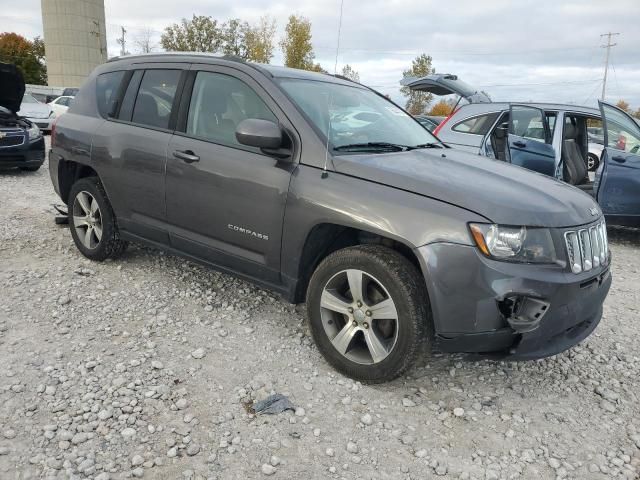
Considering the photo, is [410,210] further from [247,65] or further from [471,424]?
[247,65]

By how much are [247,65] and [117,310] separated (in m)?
2.00

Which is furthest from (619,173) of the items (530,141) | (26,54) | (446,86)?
(26,54)

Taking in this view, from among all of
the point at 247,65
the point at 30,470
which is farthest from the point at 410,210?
the point at 30,470

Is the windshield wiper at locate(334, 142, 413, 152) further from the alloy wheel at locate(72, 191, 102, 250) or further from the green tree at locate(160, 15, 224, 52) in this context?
the green tree at locate(160, 15, 224, 52)

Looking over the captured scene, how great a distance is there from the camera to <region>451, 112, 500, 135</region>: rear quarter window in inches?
277

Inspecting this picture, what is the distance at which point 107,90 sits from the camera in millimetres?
4285

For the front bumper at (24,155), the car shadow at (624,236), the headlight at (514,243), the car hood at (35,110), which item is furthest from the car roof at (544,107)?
the car hood at (35,110)

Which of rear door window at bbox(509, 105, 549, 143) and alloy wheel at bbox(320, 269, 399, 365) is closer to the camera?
alloy wheel at bbox(320, 269, 399, 365)

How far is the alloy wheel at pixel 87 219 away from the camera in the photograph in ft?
14.4

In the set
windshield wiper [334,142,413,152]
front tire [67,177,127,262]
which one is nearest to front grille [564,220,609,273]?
windshield wiper [334,142,413,152]

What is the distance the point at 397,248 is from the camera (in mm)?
2818

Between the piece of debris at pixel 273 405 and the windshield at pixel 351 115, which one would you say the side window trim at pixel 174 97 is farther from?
the piece of debris at pixel 273 405

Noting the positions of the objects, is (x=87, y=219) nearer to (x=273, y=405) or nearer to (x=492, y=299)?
(x=273, y=405)

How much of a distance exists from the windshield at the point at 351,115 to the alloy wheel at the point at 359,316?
835mm
